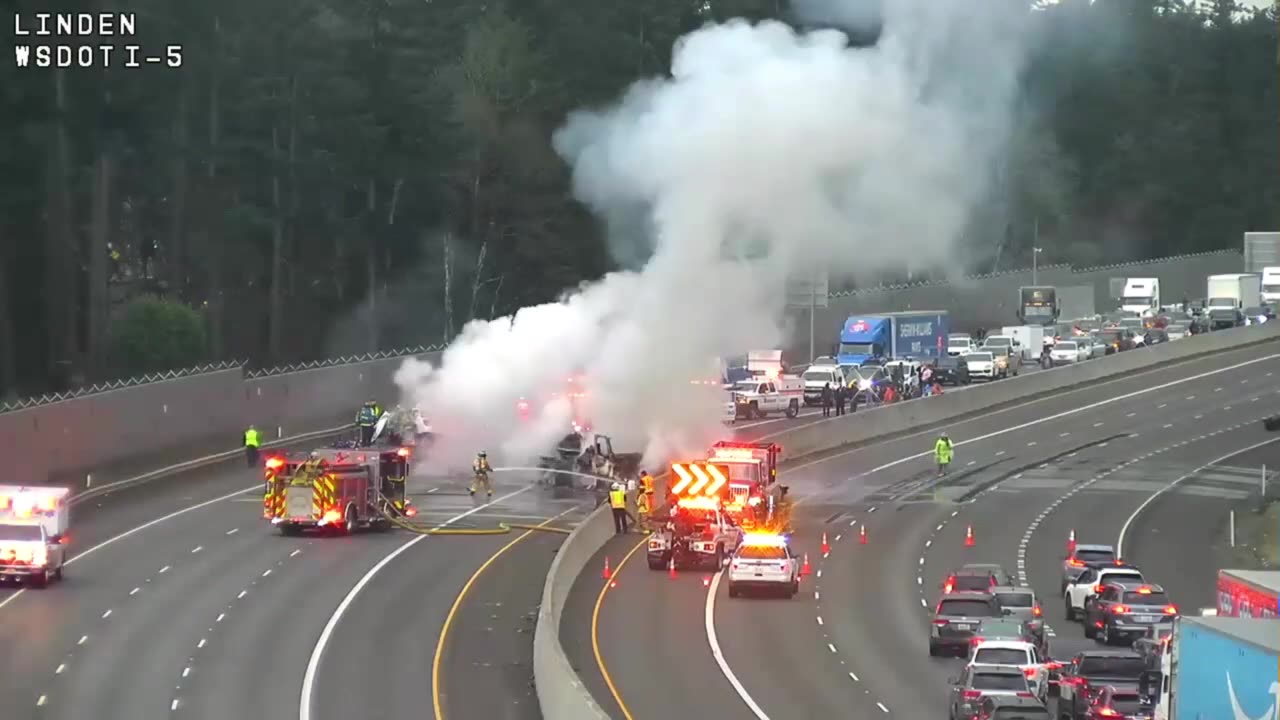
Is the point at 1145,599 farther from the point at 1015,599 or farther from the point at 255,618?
the point at 255,618

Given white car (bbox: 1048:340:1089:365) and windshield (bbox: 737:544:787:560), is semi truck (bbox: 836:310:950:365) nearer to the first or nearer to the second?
white car (bbox: 1048:340:1089:365)

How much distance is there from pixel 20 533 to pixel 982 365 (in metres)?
59.9

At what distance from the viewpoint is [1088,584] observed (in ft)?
159

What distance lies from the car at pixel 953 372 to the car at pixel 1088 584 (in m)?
49.1

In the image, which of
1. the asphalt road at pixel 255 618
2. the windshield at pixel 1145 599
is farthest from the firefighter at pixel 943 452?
the windshield at pixel 1145 599

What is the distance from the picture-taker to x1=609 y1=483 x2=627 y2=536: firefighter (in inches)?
2336

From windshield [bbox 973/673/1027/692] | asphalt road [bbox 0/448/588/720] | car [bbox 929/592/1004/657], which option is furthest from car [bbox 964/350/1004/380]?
windshield [bbox 973/673/1027/692]

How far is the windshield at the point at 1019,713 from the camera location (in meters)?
32.8

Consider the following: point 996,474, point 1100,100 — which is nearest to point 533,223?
point 996,474

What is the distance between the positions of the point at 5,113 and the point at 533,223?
1499 inches

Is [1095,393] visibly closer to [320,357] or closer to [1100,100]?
[320,357]

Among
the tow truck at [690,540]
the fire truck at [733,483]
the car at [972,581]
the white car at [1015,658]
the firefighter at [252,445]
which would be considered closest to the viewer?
the white car at [1015,658]

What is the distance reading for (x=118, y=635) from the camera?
43.6 m

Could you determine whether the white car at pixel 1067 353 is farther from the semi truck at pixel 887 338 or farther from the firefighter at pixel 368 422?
the firefighter at pixel 368 422
